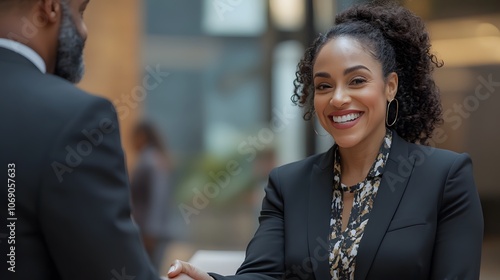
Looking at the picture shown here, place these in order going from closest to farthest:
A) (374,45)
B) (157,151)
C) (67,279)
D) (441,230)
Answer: (67,279), (441,230), (374,45), (157,151)

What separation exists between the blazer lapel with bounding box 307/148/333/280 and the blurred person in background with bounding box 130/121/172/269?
3.74 metres

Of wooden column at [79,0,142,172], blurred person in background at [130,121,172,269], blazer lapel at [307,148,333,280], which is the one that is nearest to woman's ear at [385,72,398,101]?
blazer lapel at [307,148,333,280]

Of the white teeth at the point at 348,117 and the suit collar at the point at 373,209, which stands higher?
the white teeth at the point at 348,117

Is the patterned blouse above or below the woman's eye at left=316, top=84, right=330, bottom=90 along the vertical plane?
below

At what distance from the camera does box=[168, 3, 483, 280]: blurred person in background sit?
90.1 inches

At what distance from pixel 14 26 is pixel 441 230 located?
4.52ft

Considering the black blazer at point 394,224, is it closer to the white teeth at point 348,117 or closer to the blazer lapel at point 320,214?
the blazer lapel at point 320,214

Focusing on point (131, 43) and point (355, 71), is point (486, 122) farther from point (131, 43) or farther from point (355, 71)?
point (355, 71)

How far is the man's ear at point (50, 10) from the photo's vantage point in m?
1.72

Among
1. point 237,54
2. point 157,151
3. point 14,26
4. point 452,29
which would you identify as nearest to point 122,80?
point 237,54

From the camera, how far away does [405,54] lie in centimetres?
260

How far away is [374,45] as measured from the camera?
8.18 ft

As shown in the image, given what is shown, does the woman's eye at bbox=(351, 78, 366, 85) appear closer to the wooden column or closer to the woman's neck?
the woman's neck

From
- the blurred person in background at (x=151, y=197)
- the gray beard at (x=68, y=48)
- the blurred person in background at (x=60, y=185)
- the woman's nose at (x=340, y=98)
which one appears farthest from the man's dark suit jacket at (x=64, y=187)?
the blurred person in background at (x=151, y=197)
